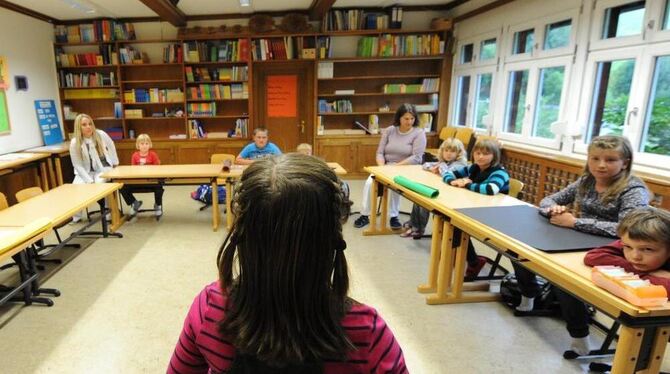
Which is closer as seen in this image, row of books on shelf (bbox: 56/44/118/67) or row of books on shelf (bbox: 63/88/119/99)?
row of books on shelf (bbox: 56/44/118/67)

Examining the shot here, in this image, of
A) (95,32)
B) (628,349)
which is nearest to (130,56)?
(95,32)

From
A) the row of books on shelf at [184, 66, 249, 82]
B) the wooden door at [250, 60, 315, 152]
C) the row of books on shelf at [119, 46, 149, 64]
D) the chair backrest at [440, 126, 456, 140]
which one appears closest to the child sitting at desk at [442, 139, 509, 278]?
the chair backrest at [440, 126, 456, 140]

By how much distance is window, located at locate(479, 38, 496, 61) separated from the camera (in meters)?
5.24

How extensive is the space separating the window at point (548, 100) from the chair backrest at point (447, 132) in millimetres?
1490

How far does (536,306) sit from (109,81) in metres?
6.71

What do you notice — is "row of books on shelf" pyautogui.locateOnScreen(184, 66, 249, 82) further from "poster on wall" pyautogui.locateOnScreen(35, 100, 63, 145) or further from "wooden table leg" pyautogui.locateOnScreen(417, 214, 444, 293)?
"wooden table leg" pyautogui.locateOnScreen(417, 214, 444, 293)

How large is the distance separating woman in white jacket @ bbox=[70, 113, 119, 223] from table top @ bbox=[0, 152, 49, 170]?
0.76m

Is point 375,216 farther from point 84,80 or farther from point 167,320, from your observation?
point 84,80

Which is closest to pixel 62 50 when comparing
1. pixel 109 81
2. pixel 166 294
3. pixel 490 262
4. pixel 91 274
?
pixel 109 81

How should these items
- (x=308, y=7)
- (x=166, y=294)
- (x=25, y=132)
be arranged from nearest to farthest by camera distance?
(x=166, y=294), (x=25, y=132), (x=308, y=7)

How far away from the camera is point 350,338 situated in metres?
0.70

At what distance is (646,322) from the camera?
127 cm

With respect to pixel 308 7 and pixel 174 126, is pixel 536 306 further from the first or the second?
pixel 174 126

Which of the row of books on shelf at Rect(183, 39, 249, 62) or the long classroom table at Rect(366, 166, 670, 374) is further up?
the row of books on shelf at Rect(183, 39, 249, 62)
